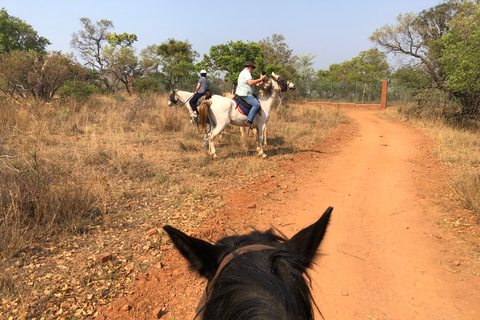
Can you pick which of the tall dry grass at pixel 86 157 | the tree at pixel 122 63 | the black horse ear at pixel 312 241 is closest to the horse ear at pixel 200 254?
the black horse ear at pixel 312 241

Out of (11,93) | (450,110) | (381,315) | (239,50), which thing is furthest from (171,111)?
(450,110)

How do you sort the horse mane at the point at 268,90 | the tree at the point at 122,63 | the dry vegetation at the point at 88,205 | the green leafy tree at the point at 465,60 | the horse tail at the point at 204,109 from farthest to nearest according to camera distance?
the tree at the point at 122,63 → the green leafy tree at the point at 465,60 → the horse mane at the point at 268,90 → the horse tail at the point at 204,109 → the dry vegetation at the point at 88,205

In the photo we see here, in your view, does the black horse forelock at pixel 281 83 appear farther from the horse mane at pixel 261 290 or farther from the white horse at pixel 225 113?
the horse mane at pixel 261 290

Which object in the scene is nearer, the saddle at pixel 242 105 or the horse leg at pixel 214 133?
the horse leg at pixel 214 133

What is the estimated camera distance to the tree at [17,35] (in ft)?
79.7

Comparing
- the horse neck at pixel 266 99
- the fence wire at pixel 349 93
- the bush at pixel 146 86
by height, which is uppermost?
the fence wire at pixel 349 93

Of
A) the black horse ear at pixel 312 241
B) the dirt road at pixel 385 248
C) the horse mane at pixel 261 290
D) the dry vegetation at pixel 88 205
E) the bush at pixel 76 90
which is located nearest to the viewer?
the horse mane at pixel 261 290

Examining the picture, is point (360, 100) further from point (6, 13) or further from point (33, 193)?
point (6, 13)

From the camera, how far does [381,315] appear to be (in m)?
2.88

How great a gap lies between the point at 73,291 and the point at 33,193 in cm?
174

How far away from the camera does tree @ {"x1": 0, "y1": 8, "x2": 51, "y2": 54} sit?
24281 millimetres

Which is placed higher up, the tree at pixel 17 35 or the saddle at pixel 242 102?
the tree at pixel 17 35

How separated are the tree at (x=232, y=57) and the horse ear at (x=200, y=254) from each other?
592 inches

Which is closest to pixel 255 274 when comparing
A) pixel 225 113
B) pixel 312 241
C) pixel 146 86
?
pixel 312 241
